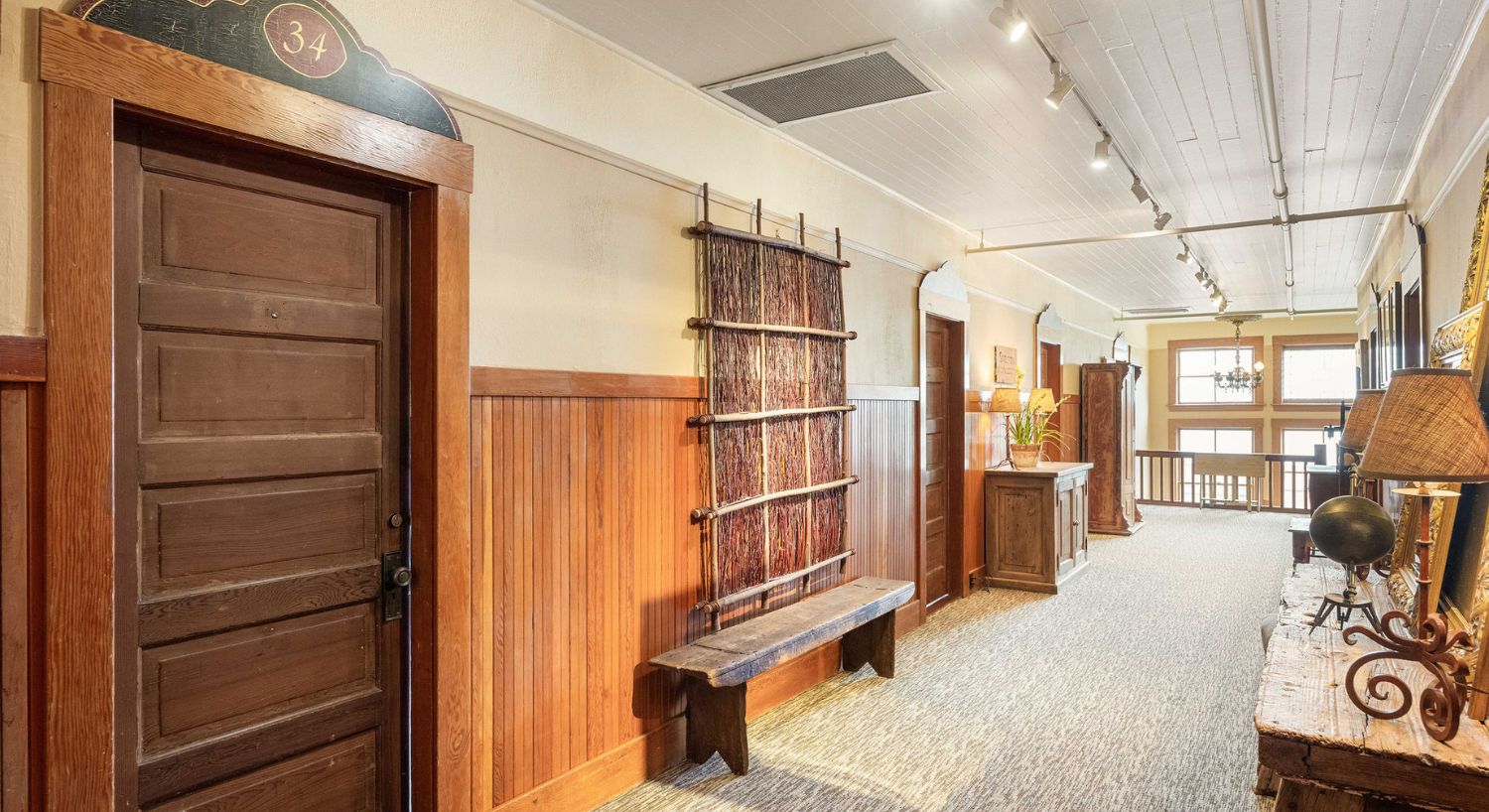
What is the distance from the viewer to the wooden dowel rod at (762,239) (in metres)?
3.23

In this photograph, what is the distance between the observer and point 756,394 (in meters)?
3.49

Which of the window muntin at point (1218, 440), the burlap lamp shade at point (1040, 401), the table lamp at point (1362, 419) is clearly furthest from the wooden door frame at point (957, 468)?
the window muntin at point (1218, 440)

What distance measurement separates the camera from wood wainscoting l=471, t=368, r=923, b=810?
2.49m

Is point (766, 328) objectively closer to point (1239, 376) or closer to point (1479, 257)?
point (1479, 257)

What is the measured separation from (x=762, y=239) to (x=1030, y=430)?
3.82 metres

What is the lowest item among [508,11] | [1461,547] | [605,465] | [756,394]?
[1461,547]

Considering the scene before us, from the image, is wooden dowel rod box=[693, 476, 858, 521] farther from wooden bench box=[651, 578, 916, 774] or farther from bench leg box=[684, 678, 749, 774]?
bench leg box=[684, 678, 749, 774]

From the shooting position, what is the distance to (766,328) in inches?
138

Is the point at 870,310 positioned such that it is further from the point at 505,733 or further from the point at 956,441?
the point at 505,733

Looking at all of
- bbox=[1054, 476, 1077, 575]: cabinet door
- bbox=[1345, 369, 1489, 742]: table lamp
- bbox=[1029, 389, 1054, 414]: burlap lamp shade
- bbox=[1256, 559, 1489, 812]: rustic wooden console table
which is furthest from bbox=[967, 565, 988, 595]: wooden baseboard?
bbox=[1345, 369, 1489, 742]: table lamp

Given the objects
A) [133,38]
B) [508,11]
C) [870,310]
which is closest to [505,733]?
[133,38]

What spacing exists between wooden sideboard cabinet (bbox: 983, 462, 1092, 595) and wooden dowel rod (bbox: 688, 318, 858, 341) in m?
2.51

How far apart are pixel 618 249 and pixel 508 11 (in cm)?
80

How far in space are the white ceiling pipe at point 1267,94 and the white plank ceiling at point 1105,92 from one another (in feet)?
0.17
